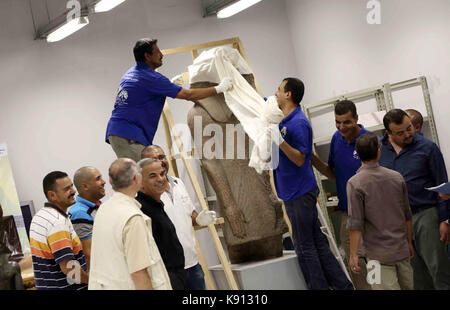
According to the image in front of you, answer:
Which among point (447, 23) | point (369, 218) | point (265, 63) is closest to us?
point (369, 218)

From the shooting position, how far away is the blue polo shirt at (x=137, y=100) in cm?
455

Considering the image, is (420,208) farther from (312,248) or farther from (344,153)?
(312,248)

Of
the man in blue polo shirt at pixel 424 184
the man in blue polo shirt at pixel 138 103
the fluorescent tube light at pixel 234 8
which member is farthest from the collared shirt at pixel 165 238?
the fluorescent tube light at pixel 234 8

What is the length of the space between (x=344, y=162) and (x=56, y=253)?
2410 mm

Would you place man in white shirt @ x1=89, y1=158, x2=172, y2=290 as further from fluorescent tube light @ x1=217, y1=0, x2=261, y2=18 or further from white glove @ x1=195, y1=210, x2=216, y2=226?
fluorescent tube light @ x1=217, y1=0, x2=261, y2=18

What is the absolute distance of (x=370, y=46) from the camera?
260 inches

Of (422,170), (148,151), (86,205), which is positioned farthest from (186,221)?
(422,170)

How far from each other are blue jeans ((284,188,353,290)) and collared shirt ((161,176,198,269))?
756 millimetres

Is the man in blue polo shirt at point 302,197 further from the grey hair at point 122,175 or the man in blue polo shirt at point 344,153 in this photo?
the grey hair at point 122,175

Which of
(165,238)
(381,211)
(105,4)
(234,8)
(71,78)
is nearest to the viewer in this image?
(165,238)

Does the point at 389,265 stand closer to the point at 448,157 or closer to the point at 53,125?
the point at 448,157

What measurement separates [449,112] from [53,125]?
4025mm
